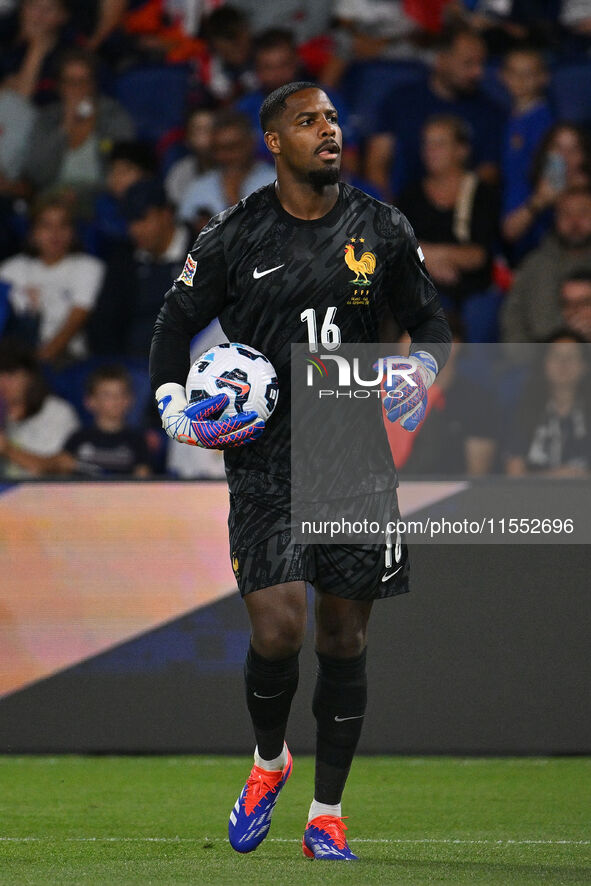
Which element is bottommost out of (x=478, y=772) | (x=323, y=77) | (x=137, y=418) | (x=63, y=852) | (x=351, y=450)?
(x=478, y=772)

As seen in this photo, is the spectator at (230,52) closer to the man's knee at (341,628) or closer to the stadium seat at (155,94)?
the stadium seat at (155,94)

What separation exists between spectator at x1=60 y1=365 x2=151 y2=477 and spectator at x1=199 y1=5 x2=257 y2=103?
3.36 metres

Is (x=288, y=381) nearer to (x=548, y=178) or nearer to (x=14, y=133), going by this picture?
(x=548, y=178)

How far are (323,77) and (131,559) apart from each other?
209 inches

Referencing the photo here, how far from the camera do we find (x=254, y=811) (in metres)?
4.17

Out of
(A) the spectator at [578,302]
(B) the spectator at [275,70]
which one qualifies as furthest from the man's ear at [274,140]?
(B) the spectator at [275,70]

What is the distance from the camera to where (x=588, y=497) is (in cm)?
596

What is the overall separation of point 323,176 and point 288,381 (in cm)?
62

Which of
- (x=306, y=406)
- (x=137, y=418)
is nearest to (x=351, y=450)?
(x=306, y=406)

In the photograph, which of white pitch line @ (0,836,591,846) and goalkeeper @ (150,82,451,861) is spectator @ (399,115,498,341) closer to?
goalkeeper @ (150,82,451,861)

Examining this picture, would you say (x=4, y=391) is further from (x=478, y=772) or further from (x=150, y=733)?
(x=478, y=772)

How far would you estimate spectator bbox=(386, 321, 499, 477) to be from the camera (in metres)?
6.99

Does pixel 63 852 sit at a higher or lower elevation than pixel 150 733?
higher

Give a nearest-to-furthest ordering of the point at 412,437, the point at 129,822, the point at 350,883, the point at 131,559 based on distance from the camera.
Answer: the point at 350,883, the point at 129,822, the point at 131,559, the point at 412,437
